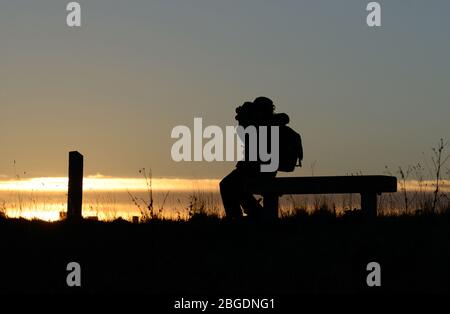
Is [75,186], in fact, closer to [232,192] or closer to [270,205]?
[232,192]

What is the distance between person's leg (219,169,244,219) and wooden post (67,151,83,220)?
3336mm

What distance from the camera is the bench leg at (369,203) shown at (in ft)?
43.0

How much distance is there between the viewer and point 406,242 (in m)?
11.3

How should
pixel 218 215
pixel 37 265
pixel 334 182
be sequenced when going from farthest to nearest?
pixel 218 215 → pixel 334 182 → pixel 37 265

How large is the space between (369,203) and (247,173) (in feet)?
5.87

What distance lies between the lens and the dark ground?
31.3 feet

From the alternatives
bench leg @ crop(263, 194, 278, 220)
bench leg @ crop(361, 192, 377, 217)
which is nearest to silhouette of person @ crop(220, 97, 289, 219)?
bench leg @ crop(263, 194, 278, 220)

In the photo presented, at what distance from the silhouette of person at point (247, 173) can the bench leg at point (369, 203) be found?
1.35m

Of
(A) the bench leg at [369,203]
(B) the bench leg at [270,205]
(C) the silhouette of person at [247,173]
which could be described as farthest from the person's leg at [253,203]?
(A) the bench leg at [369,203]

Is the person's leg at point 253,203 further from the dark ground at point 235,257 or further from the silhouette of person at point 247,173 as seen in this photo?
the dark ground at point 235,257

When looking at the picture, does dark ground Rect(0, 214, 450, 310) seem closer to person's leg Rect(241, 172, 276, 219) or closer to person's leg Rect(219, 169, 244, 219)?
person's leg Rect(219, 169, 244, 219)
